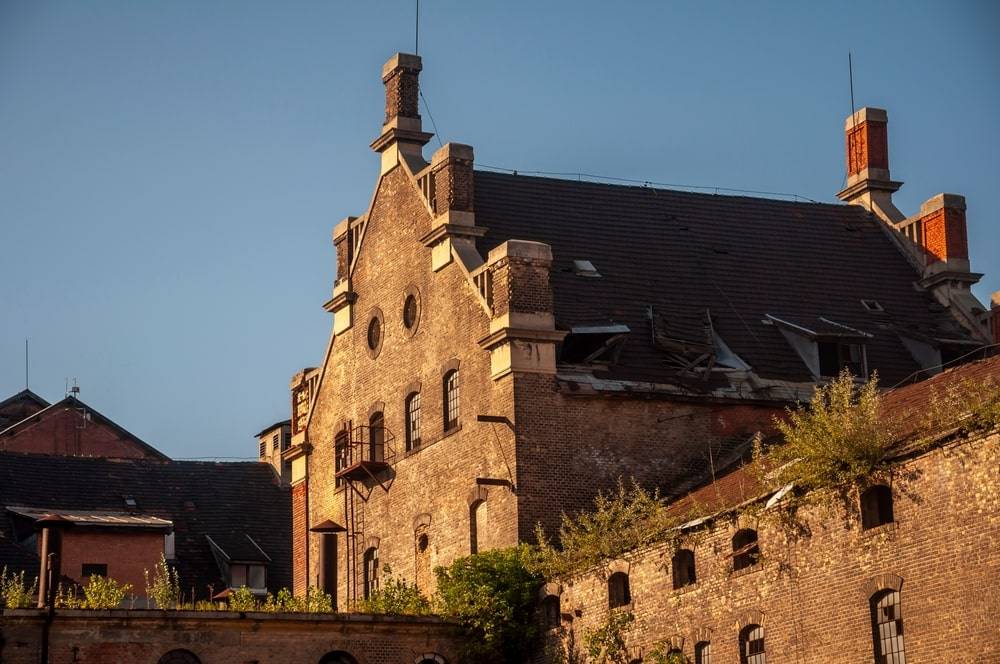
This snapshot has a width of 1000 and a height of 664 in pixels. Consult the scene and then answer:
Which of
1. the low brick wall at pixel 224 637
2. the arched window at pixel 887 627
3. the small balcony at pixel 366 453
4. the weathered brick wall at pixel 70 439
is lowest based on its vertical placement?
the arched window at pixel 887 627

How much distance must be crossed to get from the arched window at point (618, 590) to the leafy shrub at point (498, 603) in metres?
2.37

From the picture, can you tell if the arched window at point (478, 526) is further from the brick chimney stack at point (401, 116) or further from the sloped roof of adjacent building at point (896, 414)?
the brick chimney stack at point (401, 116)

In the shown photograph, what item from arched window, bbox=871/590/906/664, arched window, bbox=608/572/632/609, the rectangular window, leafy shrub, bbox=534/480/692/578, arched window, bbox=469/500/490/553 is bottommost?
arched window, bbox=871/590/906/664

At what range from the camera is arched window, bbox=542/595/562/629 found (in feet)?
129

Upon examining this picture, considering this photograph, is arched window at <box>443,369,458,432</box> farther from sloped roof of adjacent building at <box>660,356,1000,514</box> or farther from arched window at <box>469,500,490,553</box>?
sloped roof of adjacent building at <box>660,356,1000,514</box>

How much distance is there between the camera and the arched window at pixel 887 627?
30375 mm

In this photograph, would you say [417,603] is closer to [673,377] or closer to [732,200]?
[673,377]

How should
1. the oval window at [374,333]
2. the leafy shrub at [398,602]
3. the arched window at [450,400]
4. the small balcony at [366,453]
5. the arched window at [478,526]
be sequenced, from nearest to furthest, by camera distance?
1. the leafy shrub at [398,602]
2. the arched window at [478,526]
3. the arched window at [450,400]
4. the small balcony at [366,453]
5. the oval window at [374,333]

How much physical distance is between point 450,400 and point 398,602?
18.2 feet

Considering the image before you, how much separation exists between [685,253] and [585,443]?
8.17 m

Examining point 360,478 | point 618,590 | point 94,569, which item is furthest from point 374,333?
point 618,590

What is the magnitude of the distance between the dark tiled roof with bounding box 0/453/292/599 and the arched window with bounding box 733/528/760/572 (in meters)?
28.5

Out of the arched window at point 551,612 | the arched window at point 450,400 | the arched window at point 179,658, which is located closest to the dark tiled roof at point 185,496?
the arched window at point 450,400

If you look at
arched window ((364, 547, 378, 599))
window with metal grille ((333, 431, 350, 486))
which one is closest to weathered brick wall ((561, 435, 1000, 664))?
arched window ((364, 547, 378, 599))
